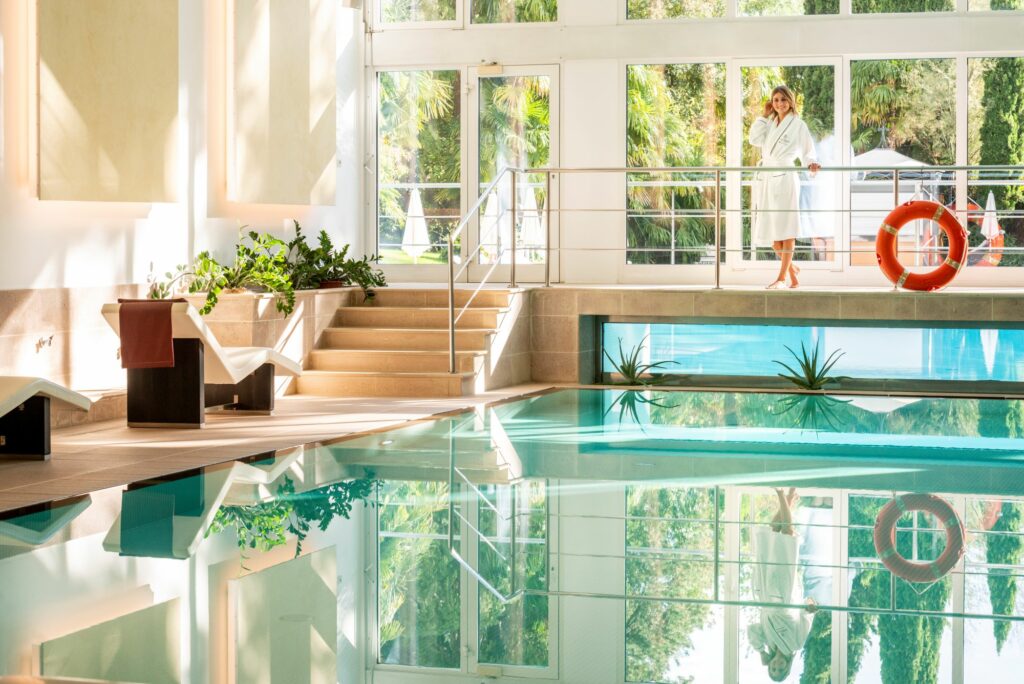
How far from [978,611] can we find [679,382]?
678 centimetres

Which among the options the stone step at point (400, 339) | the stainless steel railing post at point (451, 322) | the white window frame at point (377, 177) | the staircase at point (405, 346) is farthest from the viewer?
the white window frame at point (377, 177)

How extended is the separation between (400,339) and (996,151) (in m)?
5.21

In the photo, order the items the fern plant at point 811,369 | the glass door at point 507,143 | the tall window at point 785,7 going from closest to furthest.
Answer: the fern plant at point 811,369
the tall window at point 785,7
the glass door at point 507,143

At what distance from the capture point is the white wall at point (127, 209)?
703cm

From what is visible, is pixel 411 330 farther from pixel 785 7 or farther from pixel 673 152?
pixel 785 7

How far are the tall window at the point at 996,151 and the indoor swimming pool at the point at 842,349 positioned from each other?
1235 mm

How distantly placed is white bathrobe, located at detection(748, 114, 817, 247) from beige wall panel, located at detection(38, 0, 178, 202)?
449 cm

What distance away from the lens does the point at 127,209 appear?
26.3 ft

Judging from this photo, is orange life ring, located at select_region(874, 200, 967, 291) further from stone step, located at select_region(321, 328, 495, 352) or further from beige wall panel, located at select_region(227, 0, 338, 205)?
beige wall panel, located at select_region(227, 0, 338, 205)

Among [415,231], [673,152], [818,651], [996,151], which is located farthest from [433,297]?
[818,651]

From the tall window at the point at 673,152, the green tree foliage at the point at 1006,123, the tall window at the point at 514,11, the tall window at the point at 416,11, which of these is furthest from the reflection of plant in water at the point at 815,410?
the tall window at the point at 416,11

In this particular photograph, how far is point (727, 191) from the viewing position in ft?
37.5

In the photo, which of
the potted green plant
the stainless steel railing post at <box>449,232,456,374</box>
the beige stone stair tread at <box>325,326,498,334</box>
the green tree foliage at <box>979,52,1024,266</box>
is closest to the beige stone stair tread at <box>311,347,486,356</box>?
the beige stone stair tread at <box>325,326,498,334</box>

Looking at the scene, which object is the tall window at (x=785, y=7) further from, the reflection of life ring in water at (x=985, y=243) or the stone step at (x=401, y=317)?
the stone step at (x=401, y=317)
